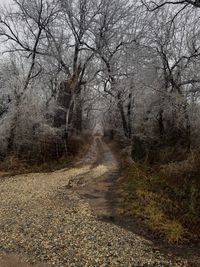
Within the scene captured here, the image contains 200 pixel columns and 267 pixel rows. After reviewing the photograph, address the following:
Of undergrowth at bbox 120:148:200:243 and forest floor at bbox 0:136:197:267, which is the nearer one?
forest floor at bbox 0:136:197:267

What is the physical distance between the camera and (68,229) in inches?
327

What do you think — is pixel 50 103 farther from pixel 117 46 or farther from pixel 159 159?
pixel 159 159

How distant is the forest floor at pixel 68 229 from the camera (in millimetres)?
6812

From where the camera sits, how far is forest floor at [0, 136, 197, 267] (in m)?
6.81

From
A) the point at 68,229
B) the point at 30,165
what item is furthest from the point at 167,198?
the point at 30,165

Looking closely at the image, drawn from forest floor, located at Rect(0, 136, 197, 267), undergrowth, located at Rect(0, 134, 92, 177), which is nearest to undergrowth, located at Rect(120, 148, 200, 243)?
forest floor, located at Rect(0, 136, 197, 267)

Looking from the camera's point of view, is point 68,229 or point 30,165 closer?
point 68,229

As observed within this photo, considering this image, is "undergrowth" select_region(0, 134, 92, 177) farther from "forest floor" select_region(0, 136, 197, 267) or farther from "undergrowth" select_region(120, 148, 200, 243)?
"undergrowth" select_region(120, 148, 200, 243)

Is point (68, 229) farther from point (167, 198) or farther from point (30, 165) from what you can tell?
point (30, 165)

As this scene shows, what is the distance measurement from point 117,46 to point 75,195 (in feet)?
45.9

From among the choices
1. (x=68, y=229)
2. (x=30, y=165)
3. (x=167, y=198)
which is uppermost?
(x=30, y=165)

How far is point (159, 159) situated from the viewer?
1595 cm

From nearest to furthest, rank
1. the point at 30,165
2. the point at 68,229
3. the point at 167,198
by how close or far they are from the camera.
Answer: the point at 68,229 → the point at 167,198 → the point at 30,165

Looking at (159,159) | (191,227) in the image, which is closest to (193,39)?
(159,159)
